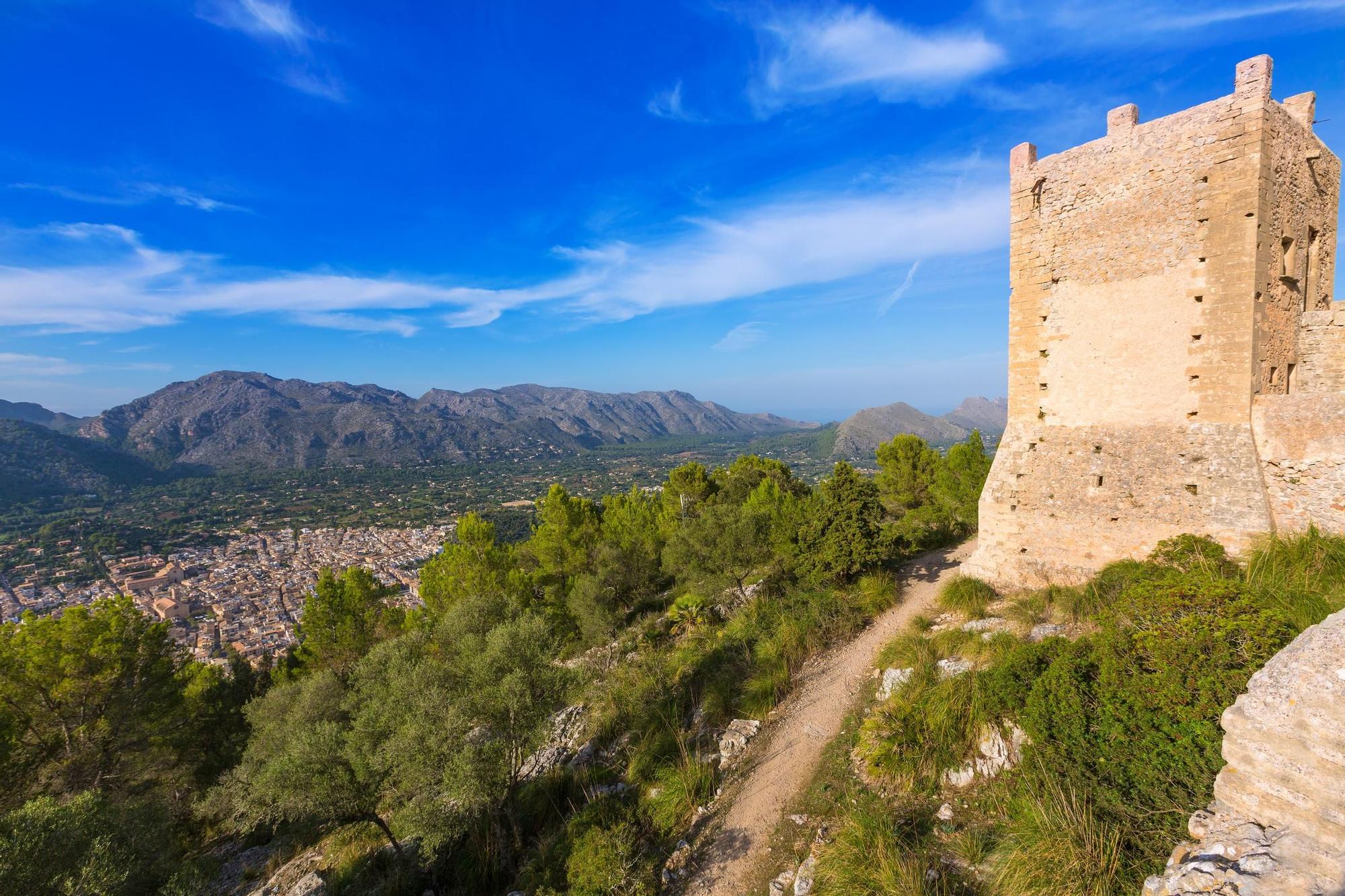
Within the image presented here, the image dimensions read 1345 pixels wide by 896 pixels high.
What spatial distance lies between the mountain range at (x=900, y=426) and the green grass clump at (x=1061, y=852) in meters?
119

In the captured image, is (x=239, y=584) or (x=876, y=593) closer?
(x=876, y=593)

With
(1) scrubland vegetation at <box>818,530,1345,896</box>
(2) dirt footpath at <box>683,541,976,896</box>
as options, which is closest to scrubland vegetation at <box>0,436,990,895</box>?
(2) dirt footpath at <box>683,541,976,896</box>

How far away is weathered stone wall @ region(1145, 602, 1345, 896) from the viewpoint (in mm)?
3000

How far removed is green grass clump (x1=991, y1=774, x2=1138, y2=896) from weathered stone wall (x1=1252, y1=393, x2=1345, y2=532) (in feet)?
21.9

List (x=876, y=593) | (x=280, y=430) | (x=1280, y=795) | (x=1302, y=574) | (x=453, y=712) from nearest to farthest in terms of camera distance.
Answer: (x=1280, y=795), (x=1302, y=574), (x=453, y=712), (x=876, y=593), (x=280, y=430)

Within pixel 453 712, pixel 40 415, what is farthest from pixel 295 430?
pixel 453 712

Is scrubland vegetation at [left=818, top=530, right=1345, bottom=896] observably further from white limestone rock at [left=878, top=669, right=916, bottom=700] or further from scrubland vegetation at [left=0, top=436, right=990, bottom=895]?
scrubland vegetation at [left=0, top=436, right=990, bottom=895]

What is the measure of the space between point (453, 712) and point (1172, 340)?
13.3m

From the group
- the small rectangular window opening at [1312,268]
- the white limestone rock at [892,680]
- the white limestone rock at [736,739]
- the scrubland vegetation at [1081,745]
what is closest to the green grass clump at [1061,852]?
the scrubland vegetation at [1081,745]

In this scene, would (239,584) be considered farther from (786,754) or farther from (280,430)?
(280,430)

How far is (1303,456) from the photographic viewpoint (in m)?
7.38

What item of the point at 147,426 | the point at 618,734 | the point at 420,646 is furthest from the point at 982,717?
the point at 147,426

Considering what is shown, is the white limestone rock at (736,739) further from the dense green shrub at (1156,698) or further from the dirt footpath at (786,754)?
the dense green shrub at (1156,698)

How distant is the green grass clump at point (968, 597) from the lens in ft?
30.6
